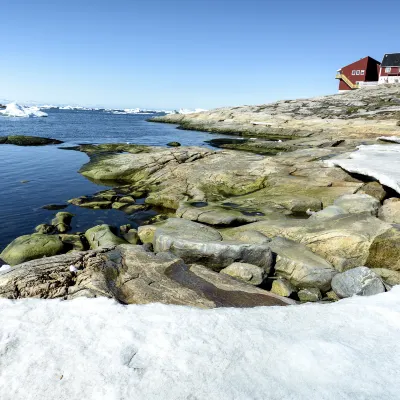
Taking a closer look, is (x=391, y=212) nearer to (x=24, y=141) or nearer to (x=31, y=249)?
(x=31, y=249)

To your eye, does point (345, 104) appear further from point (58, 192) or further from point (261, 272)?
point (261, 272)

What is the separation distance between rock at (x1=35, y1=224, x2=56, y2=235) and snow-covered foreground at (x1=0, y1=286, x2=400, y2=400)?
10.2 meters

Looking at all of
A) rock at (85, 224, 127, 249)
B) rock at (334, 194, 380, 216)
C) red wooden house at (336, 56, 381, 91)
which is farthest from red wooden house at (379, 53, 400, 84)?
rock at (85, 224, 127, 249)

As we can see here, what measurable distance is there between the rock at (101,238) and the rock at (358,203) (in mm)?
10261

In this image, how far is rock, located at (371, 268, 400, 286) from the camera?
9.56 metres

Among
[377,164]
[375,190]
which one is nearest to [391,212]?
[375,190]

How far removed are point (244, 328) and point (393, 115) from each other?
61.0 m

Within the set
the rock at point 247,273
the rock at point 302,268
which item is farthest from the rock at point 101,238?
the rock at point 302,268

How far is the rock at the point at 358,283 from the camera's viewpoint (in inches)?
331

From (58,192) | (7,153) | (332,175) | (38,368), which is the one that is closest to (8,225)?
(58,192)

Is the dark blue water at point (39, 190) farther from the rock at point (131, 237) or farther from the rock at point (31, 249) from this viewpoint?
the rock at point (131, 237)

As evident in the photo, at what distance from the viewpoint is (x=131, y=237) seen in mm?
14891

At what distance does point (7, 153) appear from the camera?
3788 centimetres

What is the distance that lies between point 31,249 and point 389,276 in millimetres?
12982
